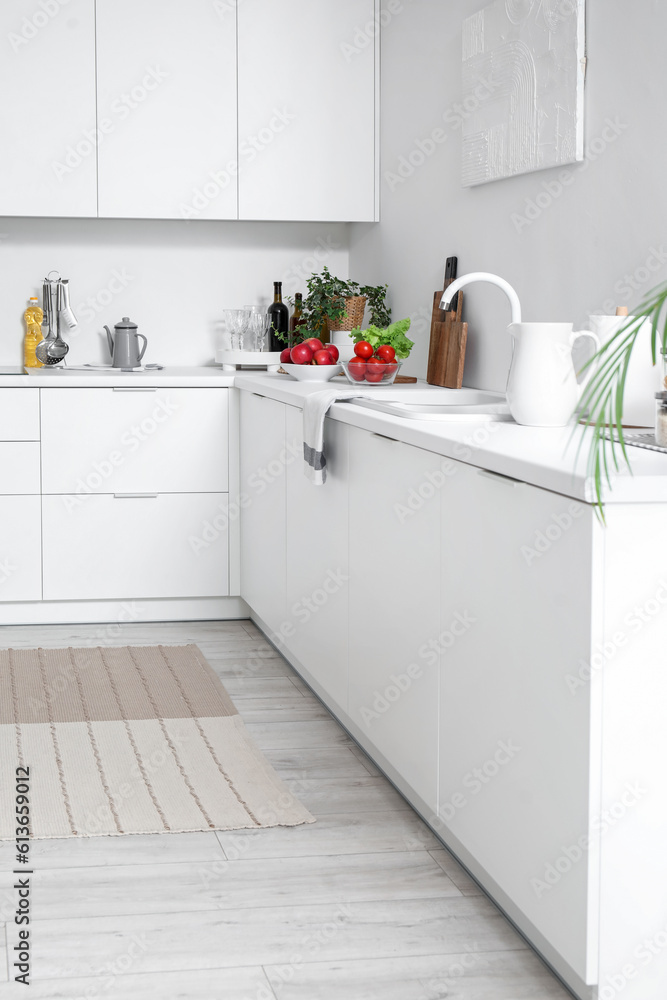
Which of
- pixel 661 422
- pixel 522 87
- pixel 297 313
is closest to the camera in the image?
pixel 661 422

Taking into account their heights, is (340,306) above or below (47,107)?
below

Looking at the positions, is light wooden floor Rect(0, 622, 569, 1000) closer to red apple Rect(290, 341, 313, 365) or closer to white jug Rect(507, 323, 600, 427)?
white jug Rect(507, 323, 600, 427)

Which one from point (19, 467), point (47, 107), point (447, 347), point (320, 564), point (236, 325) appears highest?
point (47, 107)

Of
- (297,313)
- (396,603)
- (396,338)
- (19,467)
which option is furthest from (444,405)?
(19,467)

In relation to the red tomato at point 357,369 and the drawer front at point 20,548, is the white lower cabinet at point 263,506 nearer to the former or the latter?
the red tomato at point 357,369

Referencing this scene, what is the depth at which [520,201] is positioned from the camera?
9.68 feet

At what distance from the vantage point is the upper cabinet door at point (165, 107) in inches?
159

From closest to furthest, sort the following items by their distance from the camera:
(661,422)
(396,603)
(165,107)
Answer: (661,422) → (396,603) → (165,107)

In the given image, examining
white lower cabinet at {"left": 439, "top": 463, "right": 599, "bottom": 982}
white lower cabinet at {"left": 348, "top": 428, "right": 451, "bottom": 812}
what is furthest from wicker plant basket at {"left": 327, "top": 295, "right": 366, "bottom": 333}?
white lower cabinet at {"left": 439, "top": 463, "right": 599, "bottom": 982}

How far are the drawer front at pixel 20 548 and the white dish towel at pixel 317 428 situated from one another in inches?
54.5

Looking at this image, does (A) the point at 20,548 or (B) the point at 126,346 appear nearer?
(A) the point at 20,548

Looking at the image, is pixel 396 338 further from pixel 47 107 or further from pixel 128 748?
pixel 47 107

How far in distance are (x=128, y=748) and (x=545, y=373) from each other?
4.59ft

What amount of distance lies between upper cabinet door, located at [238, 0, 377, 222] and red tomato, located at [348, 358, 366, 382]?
3.85ft
